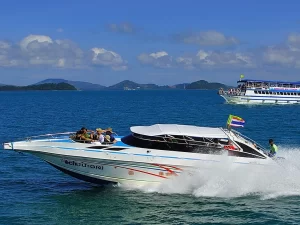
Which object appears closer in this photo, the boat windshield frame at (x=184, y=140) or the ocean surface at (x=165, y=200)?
the ocean surface at (x=165, y=200)

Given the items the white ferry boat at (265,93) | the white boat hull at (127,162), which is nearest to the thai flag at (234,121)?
the white boat hull at (127,162)

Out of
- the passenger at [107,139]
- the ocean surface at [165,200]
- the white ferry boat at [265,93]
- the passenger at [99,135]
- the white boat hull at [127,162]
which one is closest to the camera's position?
the ocean surface at [165,200]

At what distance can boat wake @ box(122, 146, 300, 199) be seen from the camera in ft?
53.5

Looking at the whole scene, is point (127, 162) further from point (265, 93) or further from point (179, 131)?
point (265, 93)

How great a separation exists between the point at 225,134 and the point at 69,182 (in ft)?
25.5

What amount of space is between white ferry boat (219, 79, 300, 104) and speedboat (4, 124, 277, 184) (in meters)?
69.1

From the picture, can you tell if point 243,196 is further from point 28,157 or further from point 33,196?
point 28,157

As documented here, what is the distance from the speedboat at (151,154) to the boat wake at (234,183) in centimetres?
26

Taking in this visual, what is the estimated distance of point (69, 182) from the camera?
19.2 m

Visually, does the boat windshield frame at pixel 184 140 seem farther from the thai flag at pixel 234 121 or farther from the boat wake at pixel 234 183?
the thai flag at pixel 234 121

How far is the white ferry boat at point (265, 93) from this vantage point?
83.8 m

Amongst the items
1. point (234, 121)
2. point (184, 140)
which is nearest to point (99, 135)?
point (184, 140)

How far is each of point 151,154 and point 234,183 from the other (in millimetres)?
3597

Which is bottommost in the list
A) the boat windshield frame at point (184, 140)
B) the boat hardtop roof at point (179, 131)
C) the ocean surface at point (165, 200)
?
→ the ocean surface at point (165, 200)
